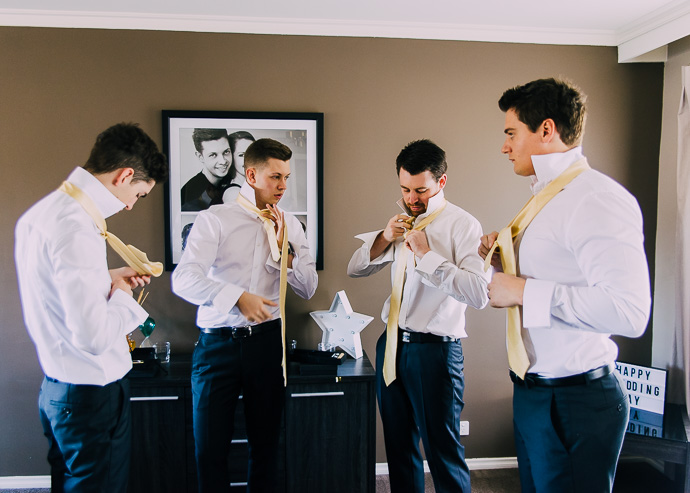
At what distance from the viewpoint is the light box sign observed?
286cm

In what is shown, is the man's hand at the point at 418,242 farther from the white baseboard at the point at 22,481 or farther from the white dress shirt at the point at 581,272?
the white baseboard at the point at 22,481

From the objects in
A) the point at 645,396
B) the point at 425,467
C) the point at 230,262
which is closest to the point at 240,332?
the point at 230,262

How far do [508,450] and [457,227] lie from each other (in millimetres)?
1893

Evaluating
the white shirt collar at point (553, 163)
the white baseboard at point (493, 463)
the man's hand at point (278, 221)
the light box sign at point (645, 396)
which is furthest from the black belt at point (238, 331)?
the light box sign at point (645, 396)

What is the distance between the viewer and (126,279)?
1844mm

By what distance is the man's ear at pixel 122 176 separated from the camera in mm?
1749

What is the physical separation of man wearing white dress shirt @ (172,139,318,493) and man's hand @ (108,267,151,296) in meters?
0.36

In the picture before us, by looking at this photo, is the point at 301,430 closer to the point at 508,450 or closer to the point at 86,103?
the point at 508,450

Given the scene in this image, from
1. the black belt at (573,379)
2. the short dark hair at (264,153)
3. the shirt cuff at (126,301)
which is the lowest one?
the black belt at (573,379)

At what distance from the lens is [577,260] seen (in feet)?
4.70

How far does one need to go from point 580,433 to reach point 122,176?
169 cm

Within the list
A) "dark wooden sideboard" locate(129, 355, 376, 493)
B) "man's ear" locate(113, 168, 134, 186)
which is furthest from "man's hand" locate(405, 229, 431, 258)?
"man's ear" locate(113, 168, 134, 186)

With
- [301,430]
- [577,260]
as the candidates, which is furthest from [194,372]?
[577,260]

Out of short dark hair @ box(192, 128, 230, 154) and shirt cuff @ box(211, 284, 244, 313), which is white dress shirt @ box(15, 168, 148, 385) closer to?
shirt cuff @ box(211, 284, 244, 313)
